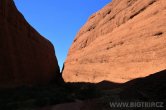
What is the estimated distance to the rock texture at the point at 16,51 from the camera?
1892 centimetres

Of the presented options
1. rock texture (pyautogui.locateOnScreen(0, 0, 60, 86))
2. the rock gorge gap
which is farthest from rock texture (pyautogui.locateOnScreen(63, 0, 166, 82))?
rock texture (pyautogui.locateOnScreen(0, 0, 60, 86))

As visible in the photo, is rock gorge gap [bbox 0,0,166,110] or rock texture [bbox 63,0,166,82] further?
rock texture [bbox 63,0,166,82]

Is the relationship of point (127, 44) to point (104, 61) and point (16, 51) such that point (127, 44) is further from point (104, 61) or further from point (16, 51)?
point (16, 51)

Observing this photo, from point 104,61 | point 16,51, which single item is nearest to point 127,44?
point 104,61

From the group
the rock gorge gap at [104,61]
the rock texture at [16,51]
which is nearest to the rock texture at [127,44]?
the rock gorge gap at [104,61]

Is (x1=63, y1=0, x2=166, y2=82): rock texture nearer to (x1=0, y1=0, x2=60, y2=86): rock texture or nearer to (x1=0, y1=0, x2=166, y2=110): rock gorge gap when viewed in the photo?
(x1=0, y1=0, x2=166, y2=110): rock gorge gap

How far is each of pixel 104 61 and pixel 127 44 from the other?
4265 millimetres

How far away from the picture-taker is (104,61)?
27.7 m

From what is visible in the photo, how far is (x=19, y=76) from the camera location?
2138 cm

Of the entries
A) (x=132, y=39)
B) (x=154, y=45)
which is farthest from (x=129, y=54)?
(x=154, y=45)

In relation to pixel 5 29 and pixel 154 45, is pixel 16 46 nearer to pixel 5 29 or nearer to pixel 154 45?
pixel 5 29

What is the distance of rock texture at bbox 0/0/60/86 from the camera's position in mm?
18919

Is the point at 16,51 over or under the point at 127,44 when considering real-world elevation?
under

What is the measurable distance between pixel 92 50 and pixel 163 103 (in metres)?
25.7
